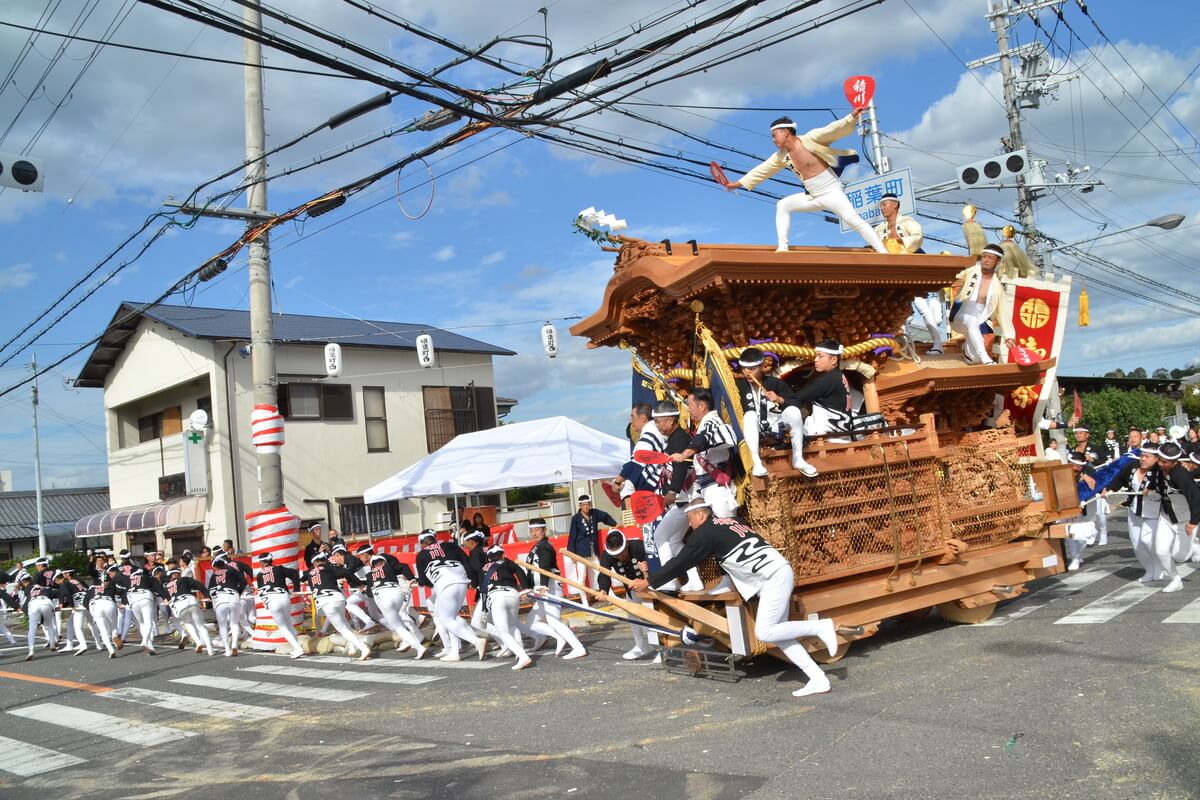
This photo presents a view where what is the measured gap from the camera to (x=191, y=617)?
15.2 m

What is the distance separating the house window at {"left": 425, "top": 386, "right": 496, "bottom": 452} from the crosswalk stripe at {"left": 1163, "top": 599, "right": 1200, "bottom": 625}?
21135mm

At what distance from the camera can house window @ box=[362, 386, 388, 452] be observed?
26.1 metres

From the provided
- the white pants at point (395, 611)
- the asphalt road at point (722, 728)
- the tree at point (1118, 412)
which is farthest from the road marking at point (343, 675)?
the tree at point (1118, 412)

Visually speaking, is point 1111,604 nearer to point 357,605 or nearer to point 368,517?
point 357,605

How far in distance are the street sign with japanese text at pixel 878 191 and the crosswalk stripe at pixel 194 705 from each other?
43.5 feet

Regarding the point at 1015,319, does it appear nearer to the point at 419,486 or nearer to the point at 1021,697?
the point at 1021,697

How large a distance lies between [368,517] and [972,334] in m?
19.3

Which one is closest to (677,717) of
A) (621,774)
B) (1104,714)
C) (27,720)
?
(621,774)

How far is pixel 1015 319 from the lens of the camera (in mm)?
10680

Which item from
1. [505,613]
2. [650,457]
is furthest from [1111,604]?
[505,613]

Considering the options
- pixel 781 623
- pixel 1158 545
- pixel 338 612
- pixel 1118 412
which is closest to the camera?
pixel 781 623

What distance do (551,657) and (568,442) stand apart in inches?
269

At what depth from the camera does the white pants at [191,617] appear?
14.9 m

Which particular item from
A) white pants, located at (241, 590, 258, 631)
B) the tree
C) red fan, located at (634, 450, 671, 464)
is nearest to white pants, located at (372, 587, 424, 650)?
white pants, located at (241, 590, 258, 631)
